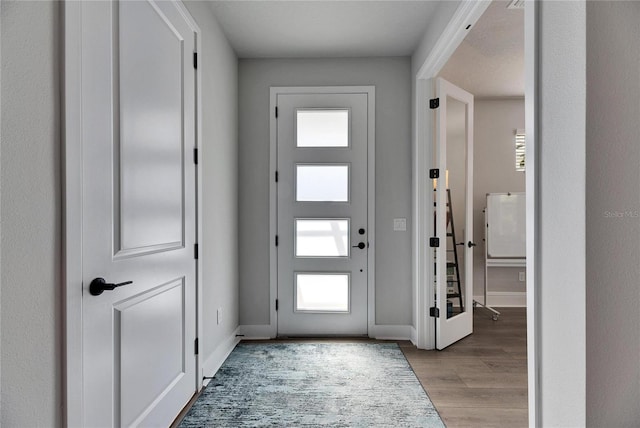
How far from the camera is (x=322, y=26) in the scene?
2969 millimetres

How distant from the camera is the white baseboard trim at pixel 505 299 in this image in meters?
4.83

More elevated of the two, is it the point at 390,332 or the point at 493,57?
the point at 493,57

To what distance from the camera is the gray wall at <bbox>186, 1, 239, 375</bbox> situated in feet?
8.53

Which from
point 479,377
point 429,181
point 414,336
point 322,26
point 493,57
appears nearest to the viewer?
point 479,377

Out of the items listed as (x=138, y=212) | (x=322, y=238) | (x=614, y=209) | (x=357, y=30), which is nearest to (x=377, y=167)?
(x=322, y=238)

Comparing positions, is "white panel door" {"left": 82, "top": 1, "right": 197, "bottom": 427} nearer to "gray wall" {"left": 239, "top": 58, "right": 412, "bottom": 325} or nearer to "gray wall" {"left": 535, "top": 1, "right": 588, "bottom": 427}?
"gray wall" {"left": 239, "top": 58, "right": 412, "bottom": 325}

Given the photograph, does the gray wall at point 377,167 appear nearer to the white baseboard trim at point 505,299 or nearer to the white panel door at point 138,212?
the white panel door at point 138,212

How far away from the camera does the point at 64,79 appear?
121 centimetres

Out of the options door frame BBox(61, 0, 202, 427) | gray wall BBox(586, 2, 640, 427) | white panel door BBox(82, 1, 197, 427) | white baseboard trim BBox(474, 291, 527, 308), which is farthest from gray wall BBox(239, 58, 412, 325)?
gray wall BBox(586, 2, 640, 427)

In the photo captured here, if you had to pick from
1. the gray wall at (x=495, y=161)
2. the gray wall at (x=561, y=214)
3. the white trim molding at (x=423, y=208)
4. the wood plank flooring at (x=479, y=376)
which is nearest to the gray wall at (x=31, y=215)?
the wood plank flooring at (x=479, y=376)

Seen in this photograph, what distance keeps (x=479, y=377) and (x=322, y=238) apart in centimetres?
172

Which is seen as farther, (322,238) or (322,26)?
(322,238)

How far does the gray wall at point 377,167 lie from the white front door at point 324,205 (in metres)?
0.14

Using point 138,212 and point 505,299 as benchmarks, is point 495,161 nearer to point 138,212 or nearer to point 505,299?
point 505,299
